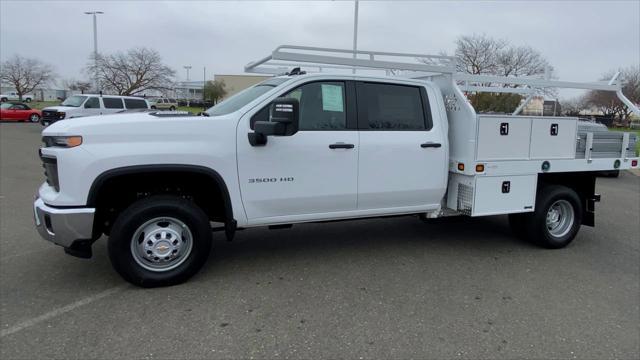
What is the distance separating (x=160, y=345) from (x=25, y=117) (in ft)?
120

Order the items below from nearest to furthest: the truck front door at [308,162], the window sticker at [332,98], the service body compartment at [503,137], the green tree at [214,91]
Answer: the truck front door at [308,162]
the window sticker at [332,98]
the service body compartment at [503,137]
the green tree at [214,91]

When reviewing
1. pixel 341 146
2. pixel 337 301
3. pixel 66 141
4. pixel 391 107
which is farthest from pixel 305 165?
pixel 66 141

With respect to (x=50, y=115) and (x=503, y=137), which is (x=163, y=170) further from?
(x=50, y=115)

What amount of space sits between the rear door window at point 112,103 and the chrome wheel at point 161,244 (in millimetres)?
21313

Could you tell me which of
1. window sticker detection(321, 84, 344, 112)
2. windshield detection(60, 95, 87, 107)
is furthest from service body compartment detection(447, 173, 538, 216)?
windshield detection(60, 95, 87, 107)

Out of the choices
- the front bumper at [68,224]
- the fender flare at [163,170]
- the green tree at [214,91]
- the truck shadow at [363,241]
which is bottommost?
the truck shadow at [363,241]

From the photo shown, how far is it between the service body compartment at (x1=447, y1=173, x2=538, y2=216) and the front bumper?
372 centimetres

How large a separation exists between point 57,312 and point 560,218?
5.66 m

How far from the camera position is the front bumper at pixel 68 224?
13.2ft

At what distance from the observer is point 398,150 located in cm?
509

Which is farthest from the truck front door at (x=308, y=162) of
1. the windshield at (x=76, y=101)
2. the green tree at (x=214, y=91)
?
the green tree at (x=214, y=91)

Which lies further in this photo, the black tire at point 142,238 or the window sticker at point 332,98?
the window sticker at point 332,98

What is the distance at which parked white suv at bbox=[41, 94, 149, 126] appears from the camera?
2284 centimetres

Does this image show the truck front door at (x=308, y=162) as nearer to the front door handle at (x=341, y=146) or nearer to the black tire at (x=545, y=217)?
the front door handle at (x=341, y=146)
